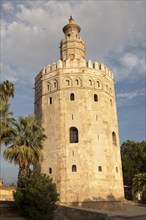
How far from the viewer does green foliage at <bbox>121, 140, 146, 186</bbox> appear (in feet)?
139

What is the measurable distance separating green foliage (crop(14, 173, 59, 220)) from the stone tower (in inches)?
344

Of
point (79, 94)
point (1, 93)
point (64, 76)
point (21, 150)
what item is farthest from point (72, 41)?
point (21, 150)

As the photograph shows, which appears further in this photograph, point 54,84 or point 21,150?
point 54,84

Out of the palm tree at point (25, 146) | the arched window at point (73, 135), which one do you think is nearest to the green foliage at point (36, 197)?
the palm tree at point (25, 146)

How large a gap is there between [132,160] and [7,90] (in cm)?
2508

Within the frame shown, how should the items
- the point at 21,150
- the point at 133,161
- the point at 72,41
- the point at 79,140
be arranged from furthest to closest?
the point at 133,161, the point at 72,41, the point at 79,140, the point at 21,150

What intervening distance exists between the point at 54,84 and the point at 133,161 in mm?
21671

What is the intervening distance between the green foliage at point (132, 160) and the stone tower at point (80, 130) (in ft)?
48.2

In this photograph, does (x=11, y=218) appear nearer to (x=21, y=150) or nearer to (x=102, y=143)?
(x=21, y=150)

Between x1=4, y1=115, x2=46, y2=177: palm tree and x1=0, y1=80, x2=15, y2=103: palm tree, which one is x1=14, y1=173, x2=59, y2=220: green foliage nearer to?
x1=4, y1=115, x2=46, y2=177: palm tree

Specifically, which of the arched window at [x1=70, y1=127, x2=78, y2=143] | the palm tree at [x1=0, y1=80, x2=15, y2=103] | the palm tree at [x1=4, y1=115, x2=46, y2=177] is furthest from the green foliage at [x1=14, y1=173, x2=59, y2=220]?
the palm tree at [x1=0, y1=80, x2=15, y2=103]

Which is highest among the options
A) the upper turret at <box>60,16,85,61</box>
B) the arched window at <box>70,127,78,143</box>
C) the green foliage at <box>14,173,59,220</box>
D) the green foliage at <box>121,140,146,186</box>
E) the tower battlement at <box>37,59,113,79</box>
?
the upper turret at <box>60,16,85,61</box>

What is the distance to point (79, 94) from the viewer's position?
28.2 meters

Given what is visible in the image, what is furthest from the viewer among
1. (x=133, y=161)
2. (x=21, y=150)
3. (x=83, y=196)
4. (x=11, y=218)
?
(x=133, y=161)
